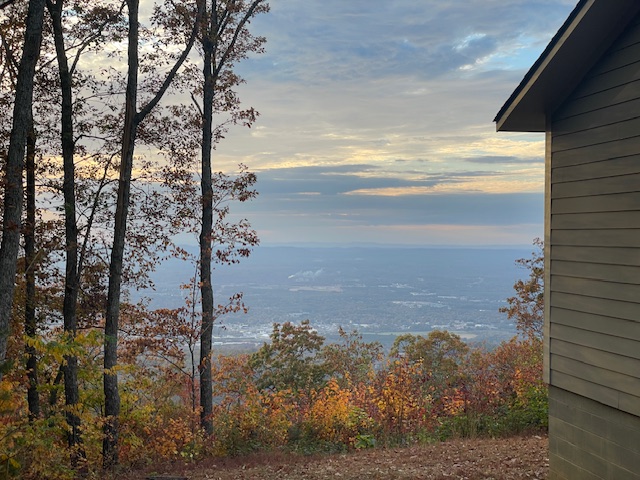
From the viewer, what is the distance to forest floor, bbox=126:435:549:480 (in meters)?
8.85

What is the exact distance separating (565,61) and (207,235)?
32.5 feet

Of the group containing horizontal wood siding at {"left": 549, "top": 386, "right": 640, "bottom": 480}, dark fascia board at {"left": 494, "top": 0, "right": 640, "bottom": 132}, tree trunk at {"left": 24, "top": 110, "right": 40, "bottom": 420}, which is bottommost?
horizontal wood siding at {"left": 549, "top": 386, "right": 640, "bottom": 480}

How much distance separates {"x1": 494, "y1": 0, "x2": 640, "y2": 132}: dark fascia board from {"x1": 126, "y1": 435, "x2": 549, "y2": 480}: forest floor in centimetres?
561

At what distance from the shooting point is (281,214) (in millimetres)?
41281

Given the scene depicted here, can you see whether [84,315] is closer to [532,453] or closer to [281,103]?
[532,453]

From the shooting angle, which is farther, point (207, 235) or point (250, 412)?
point (207, 235)

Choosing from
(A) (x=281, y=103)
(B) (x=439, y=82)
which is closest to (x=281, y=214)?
(A) (x=281, y=103)

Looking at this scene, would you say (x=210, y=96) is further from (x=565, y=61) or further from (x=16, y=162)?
(x=565, y=61)

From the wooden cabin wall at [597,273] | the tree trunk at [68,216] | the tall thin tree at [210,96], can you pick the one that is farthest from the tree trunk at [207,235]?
the wooden cabin wall at [597,273]

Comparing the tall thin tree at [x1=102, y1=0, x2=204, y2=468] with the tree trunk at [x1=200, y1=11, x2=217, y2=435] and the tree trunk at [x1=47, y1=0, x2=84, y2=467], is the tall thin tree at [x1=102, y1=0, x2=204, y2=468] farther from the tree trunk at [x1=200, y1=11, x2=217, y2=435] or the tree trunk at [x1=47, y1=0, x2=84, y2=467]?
the tree trunk at [x1=200, y1=11, x2=217, y2=435]

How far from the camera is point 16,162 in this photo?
881 cm

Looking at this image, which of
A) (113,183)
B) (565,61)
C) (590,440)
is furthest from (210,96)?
(590,440)

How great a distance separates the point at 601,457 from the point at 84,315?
12363 millimetres

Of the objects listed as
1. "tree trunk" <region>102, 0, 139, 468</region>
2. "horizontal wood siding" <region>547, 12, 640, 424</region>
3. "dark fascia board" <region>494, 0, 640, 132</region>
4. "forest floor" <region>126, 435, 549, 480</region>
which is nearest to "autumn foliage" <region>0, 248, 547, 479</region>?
"tree trunk" <region>102, 0, 139, 468</region>
